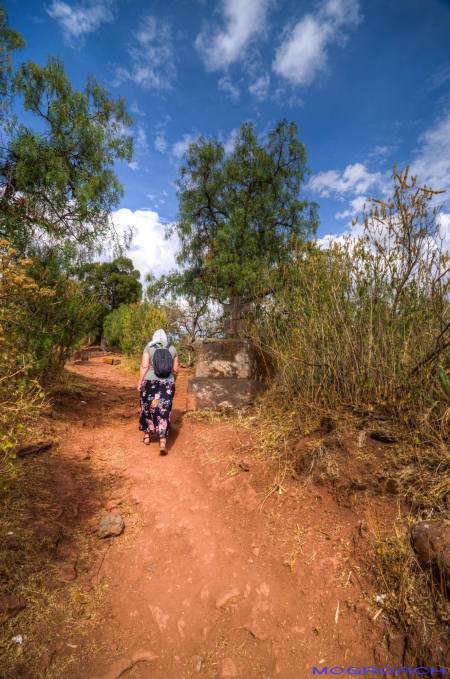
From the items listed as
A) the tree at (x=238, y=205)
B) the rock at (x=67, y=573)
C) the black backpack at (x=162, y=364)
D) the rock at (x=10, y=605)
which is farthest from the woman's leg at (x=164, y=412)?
the tree at (x=238, y=205)

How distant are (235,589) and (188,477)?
1.52 meters

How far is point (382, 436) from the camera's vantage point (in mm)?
2820

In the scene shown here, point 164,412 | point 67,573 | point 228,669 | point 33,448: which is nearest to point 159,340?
point 164,412

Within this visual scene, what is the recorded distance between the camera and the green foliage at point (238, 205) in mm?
11750

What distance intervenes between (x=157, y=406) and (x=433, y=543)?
3455 mm

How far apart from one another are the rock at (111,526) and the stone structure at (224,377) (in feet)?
8.11

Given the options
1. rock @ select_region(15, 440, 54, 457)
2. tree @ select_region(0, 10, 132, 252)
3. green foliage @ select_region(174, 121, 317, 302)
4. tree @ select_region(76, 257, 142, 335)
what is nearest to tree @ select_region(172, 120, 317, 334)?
green foliage @ select_region(174, 121, 317, 302)

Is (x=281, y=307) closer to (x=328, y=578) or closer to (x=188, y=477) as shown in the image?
(x=188, y=477)

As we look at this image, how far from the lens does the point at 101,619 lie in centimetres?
202

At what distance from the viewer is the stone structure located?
199 inches

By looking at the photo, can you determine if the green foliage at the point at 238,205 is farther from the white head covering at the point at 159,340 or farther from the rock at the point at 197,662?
the rock at the point at 197,662

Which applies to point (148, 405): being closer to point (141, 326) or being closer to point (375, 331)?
point (375, 331)

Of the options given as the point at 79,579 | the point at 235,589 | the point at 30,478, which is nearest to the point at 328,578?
the point at 235,589

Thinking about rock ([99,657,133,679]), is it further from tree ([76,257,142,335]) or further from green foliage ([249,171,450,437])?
tree ([76,257,142,335])
